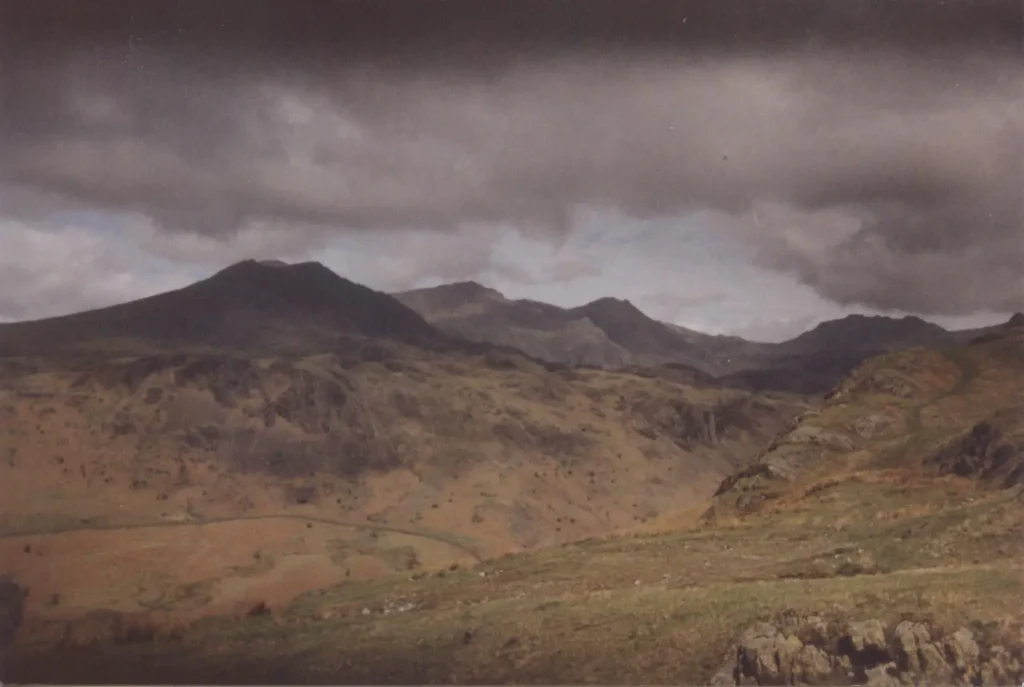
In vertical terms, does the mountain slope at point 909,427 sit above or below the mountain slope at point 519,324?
below

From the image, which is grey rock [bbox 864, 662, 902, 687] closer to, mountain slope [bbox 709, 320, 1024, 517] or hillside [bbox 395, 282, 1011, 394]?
mountain slope [bbox 709, 320, 1024, 517]

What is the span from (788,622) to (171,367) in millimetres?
4669

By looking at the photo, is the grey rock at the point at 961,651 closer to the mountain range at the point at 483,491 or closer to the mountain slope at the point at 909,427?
the mountain range at the point at 483,491

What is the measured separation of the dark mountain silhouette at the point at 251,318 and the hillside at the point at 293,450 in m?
0.02

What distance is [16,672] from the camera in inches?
260

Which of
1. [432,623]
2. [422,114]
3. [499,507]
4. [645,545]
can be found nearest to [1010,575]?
[645,545]

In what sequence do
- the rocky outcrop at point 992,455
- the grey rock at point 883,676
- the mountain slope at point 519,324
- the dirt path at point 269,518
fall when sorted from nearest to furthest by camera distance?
the grey rock at point 883,676 < the rocky outcrop at point 992,455 < the dirt path at point 269,518 < the mountain slope at point 519,324

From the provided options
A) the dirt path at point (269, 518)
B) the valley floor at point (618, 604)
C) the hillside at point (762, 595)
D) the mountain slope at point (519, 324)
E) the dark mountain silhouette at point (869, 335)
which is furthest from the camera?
the mountain slope at point (519, 324)

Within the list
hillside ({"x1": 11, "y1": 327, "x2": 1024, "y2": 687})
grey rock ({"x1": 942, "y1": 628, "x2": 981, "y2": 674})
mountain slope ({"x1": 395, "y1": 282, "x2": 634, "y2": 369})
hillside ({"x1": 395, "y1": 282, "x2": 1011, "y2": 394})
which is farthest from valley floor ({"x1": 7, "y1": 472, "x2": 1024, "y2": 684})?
mountain slope ({"x1": 395, "y1": 282, "x2": 634, "y2": 369})

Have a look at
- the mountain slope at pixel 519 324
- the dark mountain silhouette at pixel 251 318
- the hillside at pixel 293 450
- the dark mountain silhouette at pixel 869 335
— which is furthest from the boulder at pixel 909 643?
the dark mountain silhouette at pixel 251 318

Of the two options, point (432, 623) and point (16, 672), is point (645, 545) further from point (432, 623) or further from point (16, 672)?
point (16, 672)

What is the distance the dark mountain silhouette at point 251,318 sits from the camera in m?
6.86

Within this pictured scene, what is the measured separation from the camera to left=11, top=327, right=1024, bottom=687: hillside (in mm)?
6086

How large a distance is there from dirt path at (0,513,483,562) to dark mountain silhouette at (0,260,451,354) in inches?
49.2
